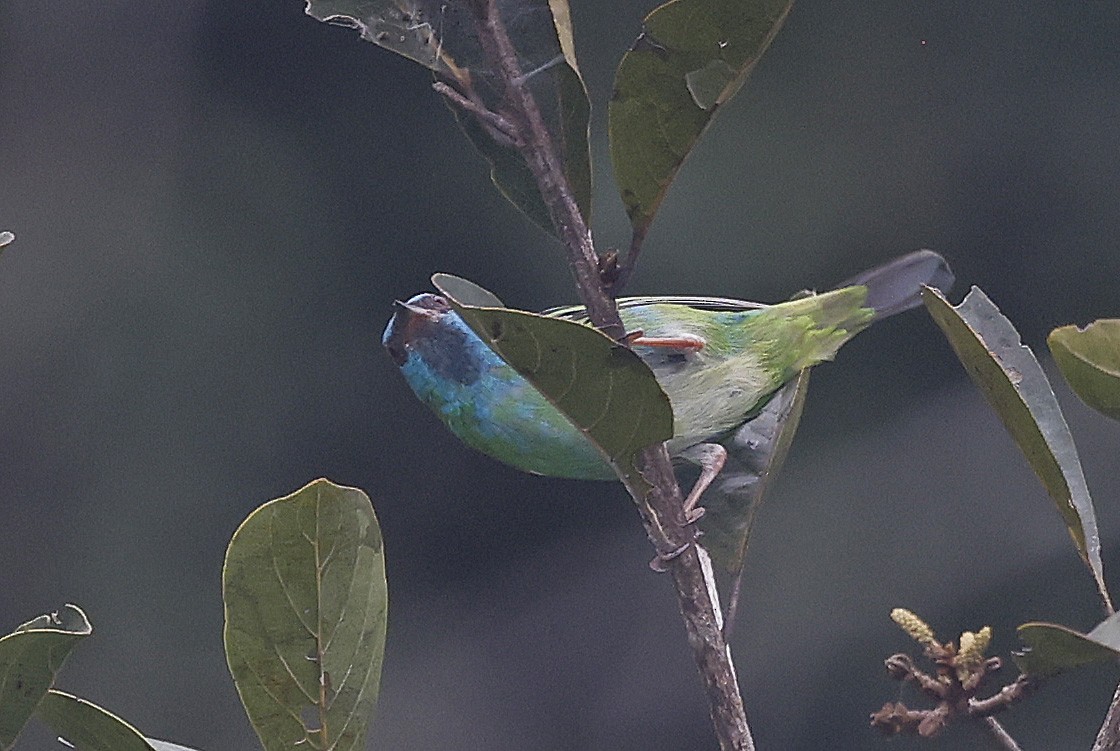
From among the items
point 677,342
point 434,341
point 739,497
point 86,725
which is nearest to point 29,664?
point 86,725

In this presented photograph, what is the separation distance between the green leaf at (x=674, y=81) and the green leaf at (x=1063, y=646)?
1.25ft

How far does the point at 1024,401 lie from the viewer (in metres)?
0.92

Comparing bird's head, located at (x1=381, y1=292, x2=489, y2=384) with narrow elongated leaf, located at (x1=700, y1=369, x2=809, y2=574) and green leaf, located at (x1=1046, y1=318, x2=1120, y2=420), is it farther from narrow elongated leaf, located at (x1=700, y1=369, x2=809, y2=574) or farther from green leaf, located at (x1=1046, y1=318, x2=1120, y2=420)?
green leaf, located at (x1=1046, y1=318, x2=1120, y2=420)

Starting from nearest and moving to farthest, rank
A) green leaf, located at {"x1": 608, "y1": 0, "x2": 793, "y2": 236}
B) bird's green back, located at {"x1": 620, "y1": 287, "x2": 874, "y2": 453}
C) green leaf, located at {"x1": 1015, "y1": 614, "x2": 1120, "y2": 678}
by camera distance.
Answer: green leaf, located at {"x1": 1015, "y1": 614, "x2": 1120, "y2": 678}, green leaf, located at {"x1": 608, "y1": 0, "x2": 793, "y2": 236}, bird's green back, located at {"x1": 620, "y1": 287, "x2": 874, "y2": 453}

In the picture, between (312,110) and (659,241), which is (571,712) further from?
(312,110)

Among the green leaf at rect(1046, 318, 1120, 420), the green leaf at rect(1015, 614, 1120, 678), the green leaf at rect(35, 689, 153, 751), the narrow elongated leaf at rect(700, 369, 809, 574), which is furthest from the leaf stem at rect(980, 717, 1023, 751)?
the green leaf at rect(35, 689, 153, 751)

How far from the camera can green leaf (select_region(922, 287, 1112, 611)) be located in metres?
0.92

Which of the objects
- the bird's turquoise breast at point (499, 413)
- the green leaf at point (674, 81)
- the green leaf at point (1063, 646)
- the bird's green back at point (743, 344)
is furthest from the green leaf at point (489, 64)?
the bird's green back at point (743, 344)

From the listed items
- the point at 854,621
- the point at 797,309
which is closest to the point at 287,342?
the point at 854,621

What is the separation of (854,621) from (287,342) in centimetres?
246

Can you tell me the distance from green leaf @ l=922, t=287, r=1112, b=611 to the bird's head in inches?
39.3

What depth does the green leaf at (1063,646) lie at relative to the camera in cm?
79

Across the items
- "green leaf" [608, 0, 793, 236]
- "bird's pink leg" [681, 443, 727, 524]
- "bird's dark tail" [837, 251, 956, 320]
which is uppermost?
"green leaf" [608, 0, 793, 236]

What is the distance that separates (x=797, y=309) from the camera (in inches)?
83.8
